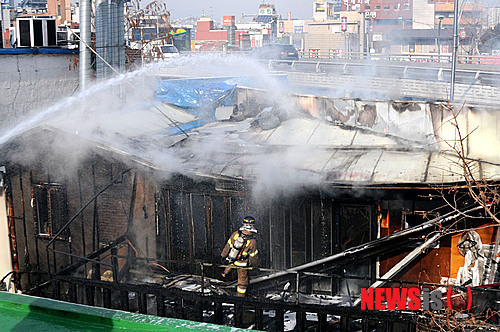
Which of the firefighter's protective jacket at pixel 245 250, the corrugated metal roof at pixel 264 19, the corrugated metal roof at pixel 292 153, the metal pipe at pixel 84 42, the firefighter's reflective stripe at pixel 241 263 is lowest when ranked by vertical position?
the firefighter's reflective stripe at pixel 241 263

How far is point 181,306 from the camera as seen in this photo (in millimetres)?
9742

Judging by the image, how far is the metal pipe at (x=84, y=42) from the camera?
41.7ft

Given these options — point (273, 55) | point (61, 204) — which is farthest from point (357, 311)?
point (273, 55)

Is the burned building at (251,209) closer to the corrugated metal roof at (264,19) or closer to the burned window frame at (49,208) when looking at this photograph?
the burned window frame at (49,208)

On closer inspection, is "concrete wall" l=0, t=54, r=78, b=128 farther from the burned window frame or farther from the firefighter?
the firefighter

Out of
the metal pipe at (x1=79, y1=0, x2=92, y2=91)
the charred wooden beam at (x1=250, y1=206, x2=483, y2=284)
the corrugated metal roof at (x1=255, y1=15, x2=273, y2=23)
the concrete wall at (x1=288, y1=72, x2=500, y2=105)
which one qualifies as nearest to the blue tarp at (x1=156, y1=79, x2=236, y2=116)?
the metal pipe at (x1=79, y1=0, x2=92, y2=91)

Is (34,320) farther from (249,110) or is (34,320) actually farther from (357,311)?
(249,110)

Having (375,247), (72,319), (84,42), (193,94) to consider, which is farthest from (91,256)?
(193,94)

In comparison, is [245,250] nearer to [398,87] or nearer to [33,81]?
[33,81]

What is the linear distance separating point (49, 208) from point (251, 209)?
14.1ft

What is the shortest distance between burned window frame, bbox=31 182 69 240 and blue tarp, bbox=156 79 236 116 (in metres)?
4.32

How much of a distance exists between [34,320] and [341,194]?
5.26m

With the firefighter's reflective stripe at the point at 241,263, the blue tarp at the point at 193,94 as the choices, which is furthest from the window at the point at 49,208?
the blue tarp at the point at 193,94

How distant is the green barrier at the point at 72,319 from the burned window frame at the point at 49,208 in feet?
15.3
